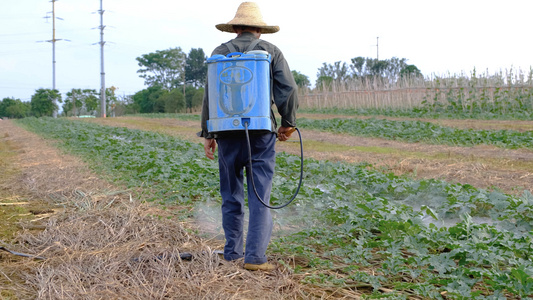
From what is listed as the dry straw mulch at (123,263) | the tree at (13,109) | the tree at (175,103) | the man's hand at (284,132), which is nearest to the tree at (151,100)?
the tree at (175,103)

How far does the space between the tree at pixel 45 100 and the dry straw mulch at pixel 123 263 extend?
49.2 metres

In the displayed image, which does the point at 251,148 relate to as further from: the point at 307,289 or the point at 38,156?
the point at 38,156

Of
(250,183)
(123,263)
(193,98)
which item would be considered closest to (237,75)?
(250,183)

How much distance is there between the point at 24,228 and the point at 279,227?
7.86 feet

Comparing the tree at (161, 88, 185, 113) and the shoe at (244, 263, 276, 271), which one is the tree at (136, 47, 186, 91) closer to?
the tree at (161, 88, 185, 113)

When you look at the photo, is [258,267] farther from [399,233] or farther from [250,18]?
[250,18]

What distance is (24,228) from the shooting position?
474 cm

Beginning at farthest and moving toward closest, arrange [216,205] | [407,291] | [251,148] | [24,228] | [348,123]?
[348,123]
[216,205]
[24,228]
[251,148]
[407,291]

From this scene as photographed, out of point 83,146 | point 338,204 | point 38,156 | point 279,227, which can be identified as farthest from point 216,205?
point 83,146

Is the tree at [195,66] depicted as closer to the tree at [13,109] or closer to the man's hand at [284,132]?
the tree at [13,109]

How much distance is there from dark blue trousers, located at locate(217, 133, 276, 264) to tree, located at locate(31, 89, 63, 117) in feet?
169

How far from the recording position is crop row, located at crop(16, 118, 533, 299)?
3.18 metres

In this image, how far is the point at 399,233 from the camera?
402cm

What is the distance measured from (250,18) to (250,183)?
1.15m
